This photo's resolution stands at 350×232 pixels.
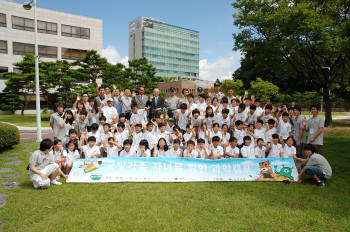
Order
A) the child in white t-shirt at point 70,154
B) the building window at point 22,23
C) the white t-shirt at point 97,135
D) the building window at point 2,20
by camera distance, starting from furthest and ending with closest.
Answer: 1. the building window at point 22,23
2. the building window at point 2,20
3. the white t-shirt at point 97,135
4. the child in white t-shirt at point 70,154

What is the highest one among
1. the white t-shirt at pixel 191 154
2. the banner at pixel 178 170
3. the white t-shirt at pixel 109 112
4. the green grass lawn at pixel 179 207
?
the white t-shirt at pixel 109 112

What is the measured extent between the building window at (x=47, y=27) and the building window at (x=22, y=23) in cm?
140

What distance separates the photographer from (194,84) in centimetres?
6975

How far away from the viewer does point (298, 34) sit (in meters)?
15.7

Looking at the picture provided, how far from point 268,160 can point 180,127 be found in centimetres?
337

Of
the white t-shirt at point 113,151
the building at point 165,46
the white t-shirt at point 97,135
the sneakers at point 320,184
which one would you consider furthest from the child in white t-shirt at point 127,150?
the building at point 165,46

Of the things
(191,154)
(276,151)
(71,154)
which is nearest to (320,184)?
(276,151)

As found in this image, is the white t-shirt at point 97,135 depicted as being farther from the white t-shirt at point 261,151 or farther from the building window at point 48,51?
the building window at point 48,51

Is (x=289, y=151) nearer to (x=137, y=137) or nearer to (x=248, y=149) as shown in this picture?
(x=248, y=149)

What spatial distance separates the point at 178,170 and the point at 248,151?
2.52 metres

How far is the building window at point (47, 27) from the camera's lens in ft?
112

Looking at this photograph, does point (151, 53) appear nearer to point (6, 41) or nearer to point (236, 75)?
point (236, 75)

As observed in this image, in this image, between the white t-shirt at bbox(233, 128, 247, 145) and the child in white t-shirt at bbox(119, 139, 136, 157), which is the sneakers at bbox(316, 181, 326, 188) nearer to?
the white t-shirt at bbox(233, 128, 247, 145)

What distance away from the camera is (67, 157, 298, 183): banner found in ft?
20.0
